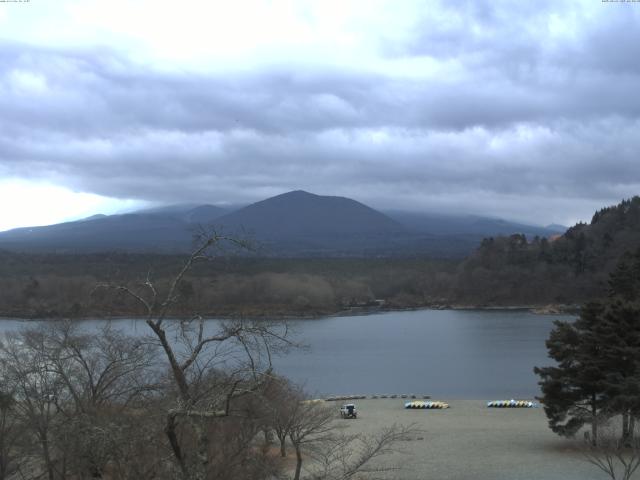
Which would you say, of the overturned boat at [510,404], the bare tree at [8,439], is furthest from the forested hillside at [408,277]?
the bare tree at [8,439]

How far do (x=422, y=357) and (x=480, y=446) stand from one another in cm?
2585

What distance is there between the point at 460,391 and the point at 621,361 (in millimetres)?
17818

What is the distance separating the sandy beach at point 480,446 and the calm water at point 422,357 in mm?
4817

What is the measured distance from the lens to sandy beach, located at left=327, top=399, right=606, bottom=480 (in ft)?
52.1

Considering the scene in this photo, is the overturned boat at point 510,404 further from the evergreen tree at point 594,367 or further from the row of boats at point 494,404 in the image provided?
the evergreen tree at point 594,367

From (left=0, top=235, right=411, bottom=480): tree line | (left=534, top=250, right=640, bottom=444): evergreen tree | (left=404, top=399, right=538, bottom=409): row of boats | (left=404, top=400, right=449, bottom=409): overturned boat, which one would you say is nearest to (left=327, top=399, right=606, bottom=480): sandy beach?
(left=404, top=399, right=538, bottom=409): row of boats

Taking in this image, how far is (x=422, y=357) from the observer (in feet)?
148

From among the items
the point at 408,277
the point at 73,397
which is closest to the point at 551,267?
the point at 408,277

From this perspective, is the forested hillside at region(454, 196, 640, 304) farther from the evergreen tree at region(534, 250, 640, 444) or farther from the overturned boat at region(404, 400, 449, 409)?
the evergreen tree at region(534, 250, 640, 444)

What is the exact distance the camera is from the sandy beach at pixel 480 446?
626 inches

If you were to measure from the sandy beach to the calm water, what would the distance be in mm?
4817

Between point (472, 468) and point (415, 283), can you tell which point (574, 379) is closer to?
point (472, 468)

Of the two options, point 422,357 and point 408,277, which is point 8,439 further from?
point 408,277

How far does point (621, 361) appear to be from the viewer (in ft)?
54.6
